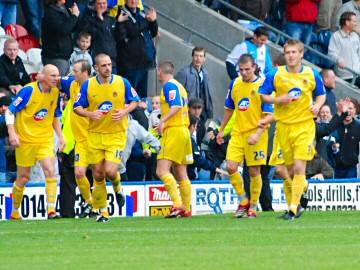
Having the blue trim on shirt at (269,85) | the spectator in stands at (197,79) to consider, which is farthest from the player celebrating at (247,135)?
the spectator in stands at (197,79)

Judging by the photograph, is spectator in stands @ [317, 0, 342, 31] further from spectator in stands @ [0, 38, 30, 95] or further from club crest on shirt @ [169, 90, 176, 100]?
club crest on shirt @ [169, 90, 176, 100]

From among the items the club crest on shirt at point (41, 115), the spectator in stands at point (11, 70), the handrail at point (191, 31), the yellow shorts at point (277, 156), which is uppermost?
the handrail at point (191, 31)

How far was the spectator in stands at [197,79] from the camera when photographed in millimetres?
25172

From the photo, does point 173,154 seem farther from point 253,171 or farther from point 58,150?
point 58,150

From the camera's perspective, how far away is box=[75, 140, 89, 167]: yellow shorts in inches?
811

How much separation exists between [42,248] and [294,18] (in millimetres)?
14287

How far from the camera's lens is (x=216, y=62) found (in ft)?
88.2

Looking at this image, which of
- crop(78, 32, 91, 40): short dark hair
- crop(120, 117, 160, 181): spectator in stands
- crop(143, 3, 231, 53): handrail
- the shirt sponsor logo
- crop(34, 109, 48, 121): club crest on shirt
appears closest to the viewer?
crop(34, 109, 48, 121): club crest on shirt

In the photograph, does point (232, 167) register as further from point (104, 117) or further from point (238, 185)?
point (104, 117)

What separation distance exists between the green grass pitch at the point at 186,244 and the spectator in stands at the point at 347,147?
5.15 metres

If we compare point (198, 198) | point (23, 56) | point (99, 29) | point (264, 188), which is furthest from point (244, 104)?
point (23, 56)

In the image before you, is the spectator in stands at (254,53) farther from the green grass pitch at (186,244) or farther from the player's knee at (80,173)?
the green grass pitch at (186,244)

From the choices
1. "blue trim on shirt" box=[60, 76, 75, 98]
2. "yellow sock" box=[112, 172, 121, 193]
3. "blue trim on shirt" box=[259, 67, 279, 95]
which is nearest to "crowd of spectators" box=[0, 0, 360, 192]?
"blue trim on shirt" box=[60, 76, 75, 98]

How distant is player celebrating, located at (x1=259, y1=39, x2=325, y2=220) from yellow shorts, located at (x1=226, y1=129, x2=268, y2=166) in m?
1.31
